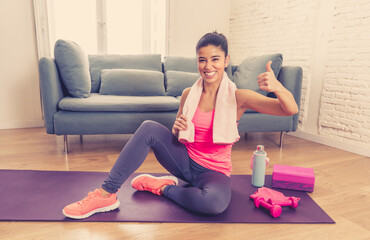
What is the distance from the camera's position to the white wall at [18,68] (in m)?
3.01

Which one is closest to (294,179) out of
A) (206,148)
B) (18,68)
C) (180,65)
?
(206,148)

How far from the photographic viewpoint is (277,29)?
3.36 m

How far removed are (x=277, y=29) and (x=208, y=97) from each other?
240 cm

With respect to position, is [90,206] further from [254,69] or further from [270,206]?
[254,69]

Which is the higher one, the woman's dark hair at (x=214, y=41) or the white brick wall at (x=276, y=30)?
the white brick wall at (x=276, y=30)

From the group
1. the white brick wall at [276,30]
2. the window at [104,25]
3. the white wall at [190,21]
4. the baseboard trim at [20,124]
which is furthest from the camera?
the white wall at [190,21]

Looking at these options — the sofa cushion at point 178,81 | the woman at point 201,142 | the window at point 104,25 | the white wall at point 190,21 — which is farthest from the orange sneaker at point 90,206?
the white wall at point 190,21

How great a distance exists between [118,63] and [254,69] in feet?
4.58

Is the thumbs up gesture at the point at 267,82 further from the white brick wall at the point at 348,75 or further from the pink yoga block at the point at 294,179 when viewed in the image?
the white brick wall at the point at 348,75

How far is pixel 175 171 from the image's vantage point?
1425 millimetres

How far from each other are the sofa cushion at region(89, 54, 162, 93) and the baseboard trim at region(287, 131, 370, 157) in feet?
5.71

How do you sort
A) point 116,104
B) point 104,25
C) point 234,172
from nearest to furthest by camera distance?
point 234,172 < point 116,104 < point 104,25

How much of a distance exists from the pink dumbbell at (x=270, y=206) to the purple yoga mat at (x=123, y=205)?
2 centimetres

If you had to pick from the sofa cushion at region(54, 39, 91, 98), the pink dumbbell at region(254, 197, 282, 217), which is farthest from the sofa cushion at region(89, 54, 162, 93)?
the pink dumbbell at region(254, 197, 282, 217)
